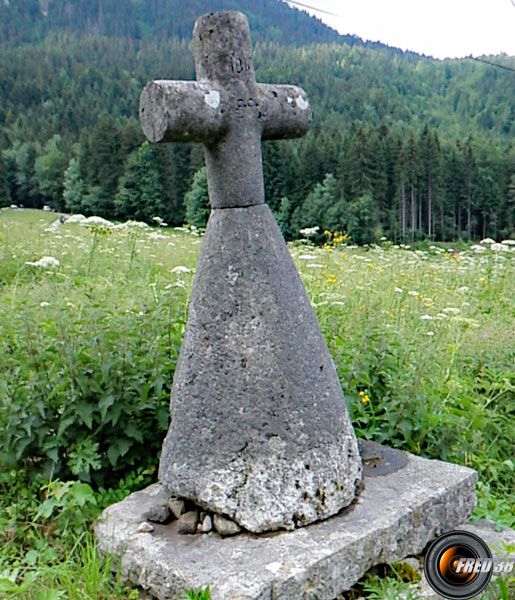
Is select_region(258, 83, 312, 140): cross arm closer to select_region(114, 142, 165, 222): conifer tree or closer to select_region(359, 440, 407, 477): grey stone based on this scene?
select_region(359, 440, 407, 477): grey stone

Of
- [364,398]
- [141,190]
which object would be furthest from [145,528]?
[141,190]

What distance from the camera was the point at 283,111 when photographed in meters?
3.19

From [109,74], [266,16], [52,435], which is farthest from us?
[266,16]

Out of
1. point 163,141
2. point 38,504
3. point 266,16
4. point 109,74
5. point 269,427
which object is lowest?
point 38,504

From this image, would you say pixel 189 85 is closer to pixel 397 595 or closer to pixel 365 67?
pixel 397 595

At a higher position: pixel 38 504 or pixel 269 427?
pixel 269 427

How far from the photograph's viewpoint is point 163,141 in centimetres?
289

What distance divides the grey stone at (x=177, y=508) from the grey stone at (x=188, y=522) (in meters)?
0.03

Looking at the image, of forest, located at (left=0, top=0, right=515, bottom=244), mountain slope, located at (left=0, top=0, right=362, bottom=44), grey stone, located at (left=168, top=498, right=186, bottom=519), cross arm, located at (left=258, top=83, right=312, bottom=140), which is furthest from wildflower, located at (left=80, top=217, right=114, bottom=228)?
mountain slope, located at (left=0, top=0, right=362, bottom=44)

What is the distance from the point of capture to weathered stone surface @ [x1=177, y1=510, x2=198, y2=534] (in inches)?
117

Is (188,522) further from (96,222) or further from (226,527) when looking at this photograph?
(96,222)

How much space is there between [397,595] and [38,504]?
79.8 inches

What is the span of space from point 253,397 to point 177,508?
0.71 meters

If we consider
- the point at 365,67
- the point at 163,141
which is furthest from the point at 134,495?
the point at 365,67
